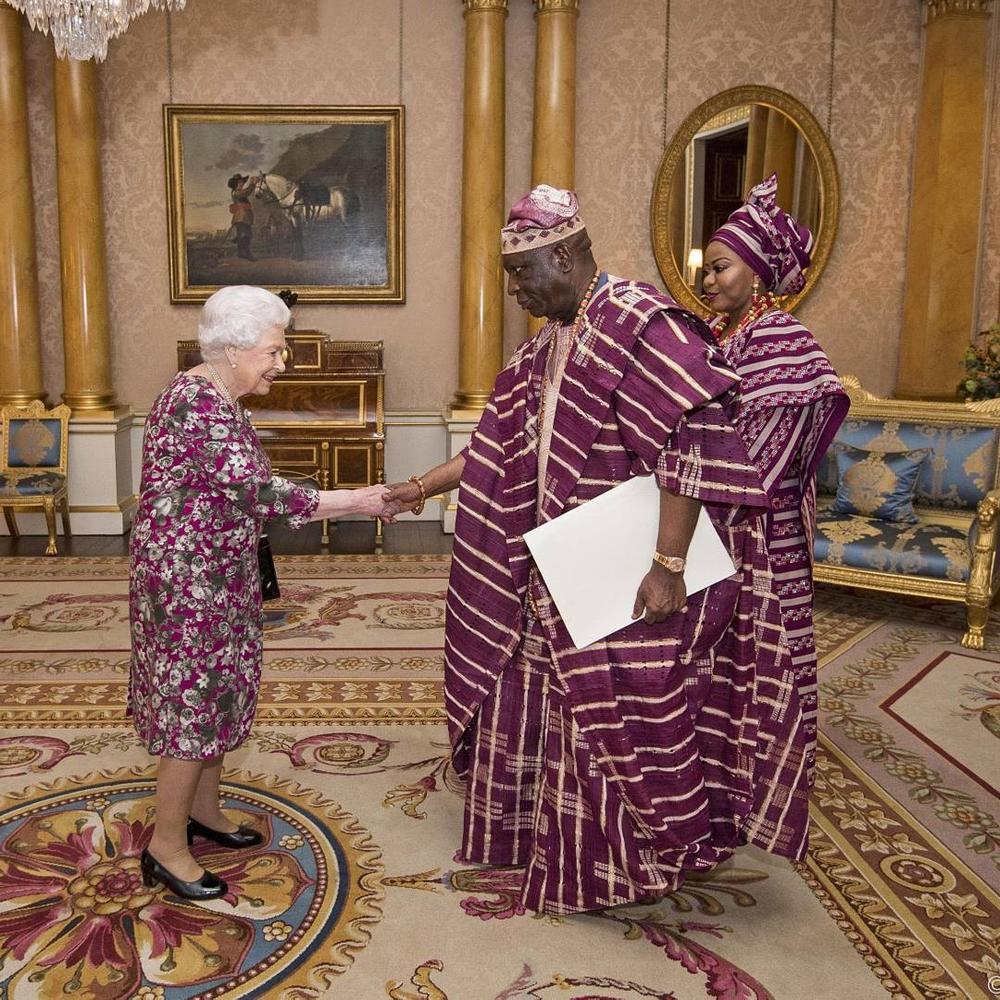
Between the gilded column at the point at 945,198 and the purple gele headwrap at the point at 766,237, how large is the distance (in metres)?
5.06

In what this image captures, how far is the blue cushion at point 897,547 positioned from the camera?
16.2ft

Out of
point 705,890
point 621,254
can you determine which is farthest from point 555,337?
point 621,254

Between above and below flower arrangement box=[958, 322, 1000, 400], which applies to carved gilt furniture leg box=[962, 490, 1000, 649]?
below

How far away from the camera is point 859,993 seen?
7.50 feet

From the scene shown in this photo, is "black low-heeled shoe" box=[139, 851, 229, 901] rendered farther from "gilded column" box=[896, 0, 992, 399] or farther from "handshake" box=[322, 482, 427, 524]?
"gilded column" box=[896, 0, 992, 399]

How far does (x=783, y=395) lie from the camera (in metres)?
2.78

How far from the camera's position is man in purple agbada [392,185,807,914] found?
2.31 meters

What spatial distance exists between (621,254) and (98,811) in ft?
19.0

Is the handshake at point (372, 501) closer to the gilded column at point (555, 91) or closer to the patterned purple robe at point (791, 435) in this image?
the patterned purple robe at point (791, 435)

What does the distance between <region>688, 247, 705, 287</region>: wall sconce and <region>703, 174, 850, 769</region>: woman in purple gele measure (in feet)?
15.6

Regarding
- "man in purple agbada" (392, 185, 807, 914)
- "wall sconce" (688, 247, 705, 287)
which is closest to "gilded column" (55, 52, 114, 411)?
"wall sconce" (688, 247, 705, 287)

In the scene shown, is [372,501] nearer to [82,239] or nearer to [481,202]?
[481,202]

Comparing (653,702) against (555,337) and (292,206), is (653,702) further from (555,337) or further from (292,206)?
(292,206)

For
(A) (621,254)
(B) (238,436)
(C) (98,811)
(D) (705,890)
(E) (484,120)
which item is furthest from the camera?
(A) (621,254)
